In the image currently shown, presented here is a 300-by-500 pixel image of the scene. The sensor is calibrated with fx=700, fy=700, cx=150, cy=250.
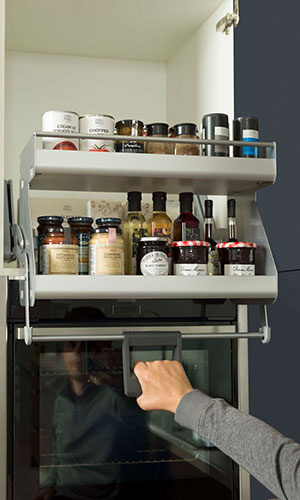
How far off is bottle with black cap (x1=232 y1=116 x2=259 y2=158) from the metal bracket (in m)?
0.36

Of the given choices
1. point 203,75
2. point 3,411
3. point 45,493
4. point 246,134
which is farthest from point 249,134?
point 45,493

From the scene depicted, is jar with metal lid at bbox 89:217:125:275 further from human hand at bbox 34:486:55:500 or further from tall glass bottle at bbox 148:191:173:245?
human hand at bbox 34:486:55:500

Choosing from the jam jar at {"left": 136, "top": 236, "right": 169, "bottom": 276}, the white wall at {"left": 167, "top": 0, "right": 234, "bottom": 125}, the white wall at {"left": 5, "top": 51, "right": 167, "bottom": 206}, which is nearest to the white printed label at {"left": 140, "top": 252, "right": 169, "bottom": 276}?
the jam jar at {"left": 136, "top": 236, "right": 169, "bottom": 276}

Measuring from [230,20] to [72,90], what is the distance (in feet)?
1.87

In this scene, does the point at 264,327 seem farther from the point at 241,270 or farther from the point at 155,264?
the point at 155,264

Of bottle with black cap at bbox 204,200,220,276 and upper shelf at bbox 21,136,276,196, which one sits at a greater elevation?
upper shelf at bbox 21,136,276,196

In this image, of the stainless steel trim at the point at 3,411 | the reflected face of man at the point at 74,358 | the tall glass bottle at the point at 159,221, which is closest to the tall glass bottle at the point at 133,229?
the tall glass bottle at the point at 159,221

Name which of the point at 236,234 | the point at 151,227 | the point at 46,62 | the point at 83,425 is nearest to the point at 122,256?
the point at 151,227

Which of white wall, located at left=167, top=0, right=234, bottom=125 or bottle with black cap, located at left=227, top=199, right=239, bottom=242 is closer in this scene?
bottle with black cap, located at left=227, top=199, right=239, bottom=242

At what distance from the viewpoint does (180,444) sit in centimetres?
176

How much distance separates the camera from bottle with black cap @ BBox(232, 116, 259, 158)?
1585 mm

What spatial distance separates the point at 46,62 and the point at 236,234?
89 centimetres

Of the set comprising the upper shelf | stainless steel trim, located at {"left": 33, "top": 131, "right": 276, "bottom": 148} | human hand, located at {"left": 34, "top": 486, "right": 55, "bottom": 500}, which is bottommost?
human hand, located at {"left": 34, "top": 486, "right": 55, "bottom": 500}

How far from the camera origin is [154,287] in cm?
150
